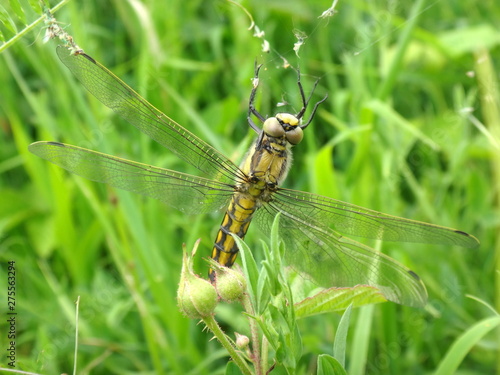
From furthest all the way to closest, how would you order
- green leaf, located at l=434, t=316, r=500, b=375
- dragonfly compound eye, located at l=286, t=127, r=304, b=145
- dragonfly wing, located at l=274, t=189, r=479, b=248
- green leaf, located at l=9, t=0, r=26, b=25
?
1. dragonfly compound eye, located at l=286, t=127, r=304, b=145
2. dragonfly wing, located at l=274, t=189, r=479, b=248
3. green leaf, located at l=434, t=316, r=500, b=375
4. green leaf, located at l=9, t=0, r=26, b=25

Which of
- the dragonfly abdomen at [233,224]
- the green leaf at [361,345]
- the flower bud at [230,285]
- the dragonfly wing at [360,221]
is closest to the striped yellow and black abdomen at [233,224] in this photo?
the dragonfly abdomen at [233,224]

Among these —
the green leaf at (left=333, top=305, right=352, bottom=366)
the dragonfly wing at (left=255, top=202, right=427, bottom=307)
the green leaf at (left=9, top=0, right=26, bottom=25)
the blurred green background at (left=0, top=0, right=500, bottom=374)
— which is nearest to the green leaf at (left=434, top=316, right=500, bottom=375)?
the dragonfly wing at (left=255, top=202, right=427, bottom=307)

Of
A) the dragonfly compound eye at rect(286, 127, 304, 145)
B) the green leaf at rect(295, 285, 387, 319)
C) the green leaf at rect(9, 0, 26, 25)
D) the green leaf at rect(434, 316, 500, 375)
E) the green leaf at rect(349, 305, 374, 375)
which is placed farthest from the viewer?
the dragonfly compound eye at rect(286, 127, 304, 145)

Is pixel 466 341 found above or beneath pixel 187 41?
beneath

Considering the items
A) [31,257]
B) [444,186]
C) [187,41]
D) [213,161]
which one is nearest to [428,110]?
[444,186]

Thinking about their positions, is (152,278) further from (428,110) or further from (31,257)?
(428,110)

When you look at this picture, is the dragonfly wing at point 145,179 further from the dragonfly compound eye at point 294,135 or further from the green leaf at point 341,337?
the green leaf at point 341,337

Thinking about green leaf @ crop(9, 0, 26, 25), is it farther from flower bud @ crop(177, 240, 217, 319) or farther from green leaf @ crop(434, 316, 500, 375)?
green leaf @ crop(434, 316, 500, 375)

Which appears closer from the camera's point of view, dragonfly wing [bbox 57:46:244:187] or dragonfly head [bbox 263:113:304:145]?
dragonfly wing [bbox 57:46:244:187]
